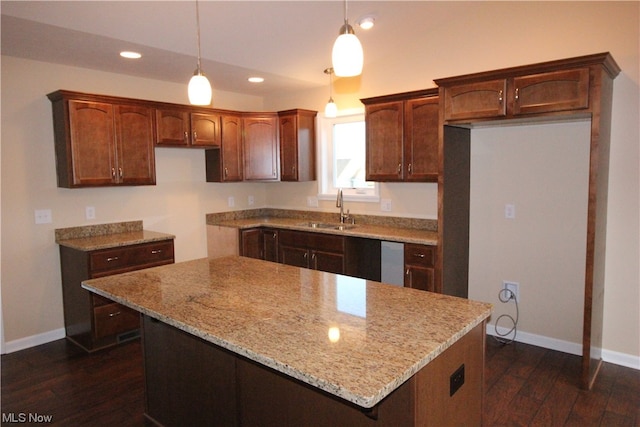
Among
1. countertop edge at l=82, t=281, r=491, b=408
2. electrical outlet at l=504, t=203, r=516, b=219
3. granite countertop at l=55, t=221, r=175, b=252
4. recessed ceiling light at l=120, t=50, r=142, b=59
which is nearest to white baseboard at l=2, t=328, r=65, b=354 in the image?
granite countertop at l=55, t=221, r=175, b=252

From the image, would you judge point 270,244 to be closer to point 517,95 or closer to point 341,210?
point 341,210

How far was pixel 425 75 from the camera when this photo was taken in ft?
13.4

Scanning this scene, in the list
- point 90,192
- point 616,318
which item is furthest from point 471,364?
point 90,192

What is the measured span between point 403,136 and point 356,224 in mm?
1151

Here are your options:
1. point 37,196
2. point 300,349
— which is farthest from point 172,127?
point 300,349

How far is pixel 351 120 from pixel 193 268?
279cm

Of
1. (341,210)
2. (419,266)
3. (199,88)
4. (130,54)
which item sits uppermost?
(130,54)

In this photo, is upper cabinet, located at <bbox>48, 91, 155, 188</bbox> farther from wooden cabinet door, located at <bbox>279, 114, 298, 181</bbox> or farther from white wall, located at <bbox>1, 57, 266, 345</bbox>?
wooden cabinet door, located at <bbox>279, 114, 298, 181</bbox>

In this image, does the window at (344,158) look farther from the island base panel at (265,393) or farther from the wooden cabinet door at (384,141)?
the island base panel at (265,393)

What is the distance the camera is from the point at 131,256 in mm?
3791

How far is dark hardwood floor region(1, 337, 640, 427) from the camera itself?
2627mm

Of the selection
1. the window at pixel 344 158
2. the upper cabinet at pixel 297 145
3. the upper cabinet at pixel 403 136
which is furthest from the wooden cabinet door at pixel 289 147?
the upper cabinet at pixel 403 136

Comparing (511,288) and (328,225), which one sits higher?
(328,225)

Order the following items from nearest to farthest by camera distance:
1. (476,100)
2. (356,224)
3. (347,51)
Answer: (347,51), (476,100), (356,224)
